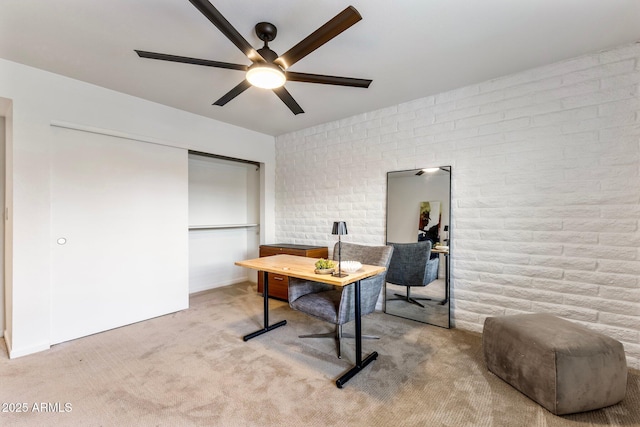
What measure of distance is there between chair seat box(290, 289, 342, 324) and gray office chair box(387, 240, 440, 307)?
0.96 meters

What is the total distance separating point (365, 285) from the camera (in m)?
2.37

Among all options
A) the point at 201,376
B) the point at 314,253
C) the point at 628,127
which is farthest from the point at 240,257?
the point at 628,127

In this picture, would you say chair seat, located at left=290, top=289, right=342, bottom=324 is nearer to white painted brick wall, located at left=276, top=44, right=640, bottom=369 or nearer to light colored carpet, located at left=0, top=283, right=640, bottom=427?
light colored carpet, located at left=0, top=283, right=640, bottom=427

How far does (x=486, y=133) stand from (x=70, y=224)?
419 centimetres

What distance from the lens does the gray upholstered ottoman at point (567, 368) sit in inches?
66.9

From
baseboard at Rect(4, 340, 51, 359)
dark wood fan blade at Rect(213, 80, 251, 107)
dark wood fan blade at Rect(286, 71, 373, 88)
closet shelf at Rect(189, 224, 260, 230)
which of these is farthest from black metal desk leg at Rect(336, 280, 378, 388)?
closet shelf at Rect(189, 224, 260, 230)

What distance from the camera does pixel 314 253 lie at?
12.5ft

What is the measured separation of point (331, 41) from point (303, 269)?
5.91 feet

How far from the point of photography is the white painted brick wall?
219 centimetres

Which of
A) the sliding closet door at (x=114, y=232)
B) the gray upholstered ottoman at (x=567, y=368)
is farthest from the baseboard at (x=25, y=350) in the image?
the gray upholstered ottoman at (x=567, y=368)

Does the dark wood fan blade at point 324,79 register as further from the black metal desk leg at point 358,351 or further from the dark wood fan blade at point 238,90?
the black metal desk leg at point 358,351

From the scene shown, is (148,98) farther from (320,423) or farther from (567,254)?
(567,254)

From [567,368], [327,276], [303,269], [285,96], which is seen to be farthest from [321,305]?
[285,96]

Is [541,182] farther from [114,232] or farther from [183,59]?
[114,232]
